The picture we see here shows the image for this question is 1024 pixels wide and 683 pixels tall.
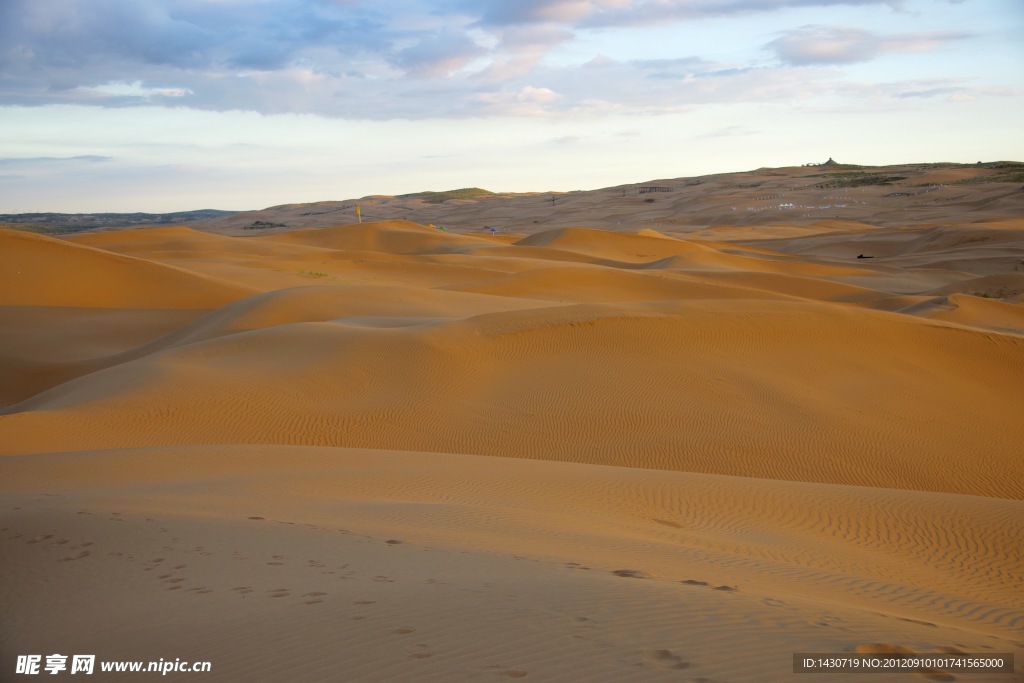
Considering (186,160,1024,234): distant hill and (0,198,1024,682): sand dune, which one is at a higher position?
(186,160,1024,234): distant hill

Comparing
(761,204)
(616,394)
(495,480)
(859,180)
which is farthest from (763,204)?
(495,480)

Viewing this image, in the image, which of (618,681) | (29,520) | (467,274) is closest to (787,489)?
(618,681)

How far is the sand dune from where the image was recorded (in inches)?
133

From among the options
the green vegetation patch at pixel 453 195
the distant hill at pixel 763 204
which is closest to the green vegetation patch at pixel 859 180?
the distant hill at pixel 763 204

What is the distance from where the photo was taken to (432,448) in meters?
9.84

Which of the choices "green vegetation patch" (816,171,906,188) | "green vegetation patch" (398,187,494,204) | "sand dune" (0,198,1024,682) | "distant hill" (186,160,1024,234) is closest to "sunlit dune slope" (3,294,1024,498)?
"sand dune" (0,198,1024,682)

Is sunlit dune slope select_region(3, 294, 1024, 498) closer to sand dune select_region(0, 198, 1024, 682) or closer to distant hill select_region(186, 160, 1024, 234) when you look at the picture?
sand dune select_region(0, 198, 1024, 682)

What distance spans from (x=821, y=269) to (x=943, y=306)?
12360mm

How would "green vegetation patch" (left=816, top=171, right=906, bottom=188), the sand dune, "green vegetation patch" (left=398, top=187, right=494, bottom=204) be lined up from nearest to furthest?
the sand dune, "green vegetation patch" (left=816, top=171, right=906, bottom=188), "green vegetation patch" (left=398, top=187, right=494, bottom=204)

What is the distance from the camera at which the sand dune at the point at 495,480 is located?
3391mm

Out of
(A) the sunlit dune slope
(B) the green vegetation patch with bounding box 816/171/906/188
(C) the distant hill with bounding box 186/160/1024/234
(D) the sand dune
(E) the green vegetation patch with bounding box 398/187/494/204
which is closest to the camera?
(D) the sand dune

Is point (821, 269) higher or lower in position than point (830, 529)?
higher

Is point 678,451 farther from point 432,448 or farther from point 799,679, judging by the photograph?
point 799,679

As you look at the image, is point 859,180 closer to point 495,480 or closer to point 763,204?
point 763,204
